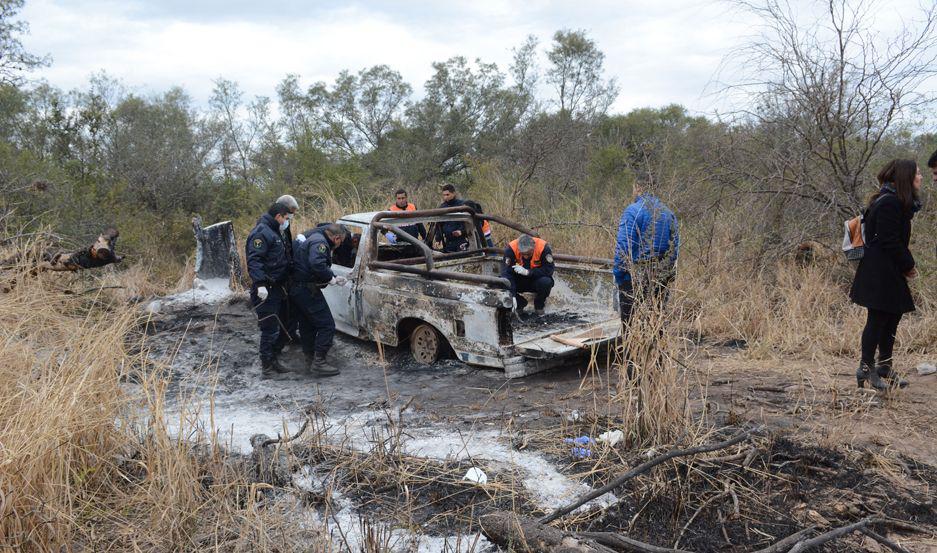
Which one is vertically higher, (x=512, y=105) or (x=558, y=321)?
(x=512, y=105)

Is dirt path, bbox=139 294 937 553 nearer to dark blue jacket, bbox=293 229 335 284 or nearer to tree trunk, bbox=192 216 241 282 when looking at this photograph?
dark blue jacket, bbox=293 229 335 284

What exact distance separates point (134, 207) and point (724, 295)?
11.5 m

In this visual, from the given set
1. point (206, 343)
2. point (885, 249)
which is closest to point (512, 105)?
point (206, 343)

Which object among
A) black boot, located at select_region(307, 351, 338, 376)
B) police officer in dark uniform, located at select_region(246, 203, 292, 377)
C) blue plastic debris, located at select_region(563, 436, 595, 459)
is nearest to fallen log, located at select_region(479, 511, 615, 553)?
blue plastic debris, located at select_region(563, 436, 595, 459)

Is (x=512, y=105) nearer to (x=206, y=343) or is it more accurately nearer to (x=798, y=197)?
(x=798, y=197)

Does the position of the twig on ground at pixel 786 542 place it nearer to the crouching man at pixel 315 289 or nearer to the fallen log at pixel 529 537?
the fallen log at pixel 529 537

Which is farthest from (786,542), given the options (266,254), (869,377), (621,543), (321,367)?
(266,254)

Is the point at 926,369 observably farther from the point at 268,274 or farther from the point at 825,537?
the point at 268,274

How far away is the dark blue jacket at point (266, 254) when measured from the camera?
6.46 metres

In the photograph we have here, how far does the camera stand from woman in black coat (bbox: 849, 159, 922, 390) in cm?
467

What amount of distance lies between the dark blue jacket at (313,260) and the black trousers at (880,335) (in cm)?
450

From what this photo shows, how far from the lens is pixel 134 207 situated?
1401 cm

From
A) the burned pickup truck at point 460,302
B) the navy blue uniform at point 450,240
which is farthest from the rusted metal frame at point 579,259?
the navy blue uniform at point 450,240

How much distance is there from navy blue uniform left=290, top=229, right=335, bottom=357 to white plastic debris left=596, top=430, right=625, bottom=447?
11.1 feet
